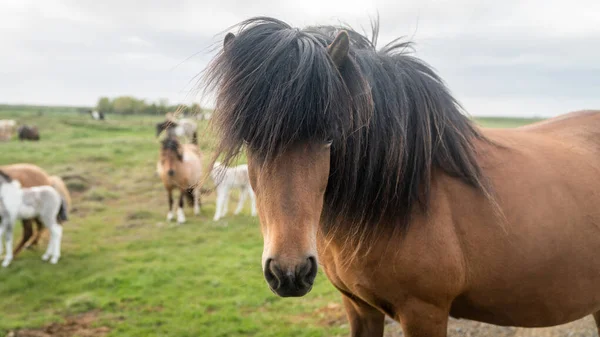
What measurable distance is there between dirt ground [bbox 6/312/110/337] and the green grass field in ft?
0.35

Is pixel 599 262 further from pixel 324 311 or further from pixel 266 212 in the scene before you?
pixel 324 311

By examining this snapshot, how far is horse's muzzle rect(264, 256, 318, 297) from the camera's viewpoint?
1652 mm

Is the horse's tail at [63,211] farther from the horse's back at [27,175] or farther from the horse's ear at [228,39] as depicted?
the horse's ear at [228,39]

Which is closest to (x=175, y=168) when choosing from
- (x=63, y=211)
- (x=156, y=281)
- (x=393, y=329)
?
(x=63, y=211)

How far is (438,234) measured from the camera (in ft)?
7.34

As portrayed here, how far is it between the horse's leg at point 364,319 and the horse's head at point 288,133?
1.13 metres

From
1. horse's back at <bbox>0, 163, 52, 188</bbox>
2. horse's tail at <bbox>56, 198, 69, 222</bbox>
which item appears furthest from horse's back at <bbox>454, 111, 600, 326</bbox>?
horse's back at <bbox>0, 163, 52, 188</bbox>

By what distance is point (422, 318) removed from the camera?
2287mm

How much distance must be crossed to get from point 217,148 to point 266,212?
445 millimetres

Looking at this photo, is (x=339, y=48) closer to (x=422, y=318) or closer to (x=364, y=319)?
(x=422, y=318)

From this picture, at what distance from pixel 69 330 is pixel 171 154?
20.9 feet

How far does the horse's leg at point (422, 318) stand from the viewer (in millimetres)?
2283

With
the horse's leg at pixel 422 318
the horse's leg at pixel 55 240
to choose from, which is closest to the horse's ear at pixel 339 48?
the horse's leg at pixel 422 318

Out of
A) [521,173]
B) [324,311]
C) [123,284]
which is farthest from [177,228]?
[521,173]
